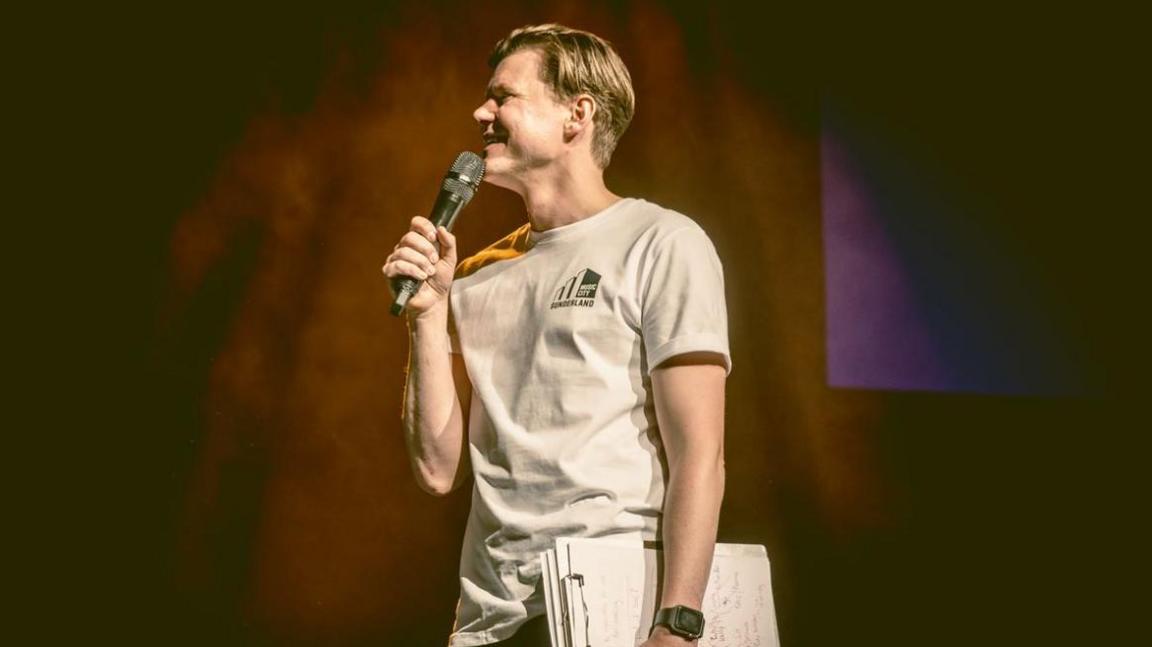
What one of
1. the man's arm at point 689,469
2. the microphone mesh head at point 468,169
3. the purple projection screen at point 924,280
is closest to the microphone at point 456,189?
the microphone mesh head at point 468,169

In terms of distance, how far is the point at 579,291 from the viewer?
1.47 metres

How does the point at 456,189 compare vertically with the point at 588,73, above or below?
below

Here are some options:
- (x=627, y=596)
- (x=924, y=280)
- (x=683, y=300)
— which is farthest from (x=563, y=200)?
(x=924, y=280)

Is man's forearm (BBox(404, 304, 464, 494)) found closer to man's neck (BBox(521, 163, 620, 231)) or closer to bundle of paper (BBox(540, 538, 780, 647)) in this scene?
man's neck (BBox(521, 163, 620, 231))

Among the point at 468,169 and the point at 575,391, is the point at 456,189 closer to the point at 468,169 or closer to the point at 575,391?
the point at 468,169

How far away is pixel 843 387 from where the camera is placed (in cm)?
217

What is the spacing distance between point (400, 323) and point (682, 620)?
1460 millimetres

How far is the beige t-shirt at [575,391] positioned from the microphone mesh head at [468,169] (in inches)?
6.8

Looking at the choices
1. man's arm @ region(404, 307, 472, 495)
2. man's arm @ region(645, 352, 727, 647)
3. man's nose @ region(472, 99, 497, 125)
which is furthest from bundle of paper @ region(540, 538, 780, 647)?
man's nose @ region(472, 99, 497, 125)

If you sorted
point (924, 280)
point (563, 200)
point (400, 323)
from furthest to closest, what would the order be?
point (400, 323) → point (924, 280) → point (563, 200)

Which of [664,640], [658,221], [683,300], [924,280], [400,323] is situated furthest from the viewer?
[400,323]

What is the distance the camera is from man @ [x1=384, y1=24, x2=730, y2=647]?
132cm

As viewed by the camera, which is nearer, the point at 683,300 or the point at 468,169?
the point at 683,300

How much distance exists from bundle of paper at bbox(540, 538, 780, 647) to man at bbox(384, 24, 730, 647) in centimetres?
4
